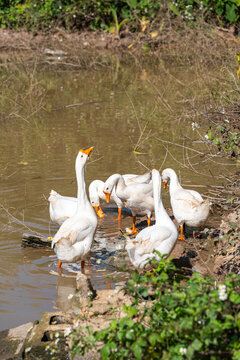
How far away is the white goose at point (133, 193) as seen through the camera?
722 centimetres

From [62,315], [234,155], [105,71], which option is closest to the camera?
[62,315]

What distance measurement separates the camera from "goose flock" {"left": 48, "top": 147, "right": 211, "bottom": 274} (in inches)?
215

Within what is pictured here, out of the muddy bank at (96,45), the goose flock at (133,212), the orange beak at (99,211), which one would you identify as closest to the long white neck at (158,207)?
the goose flock at (133,212)

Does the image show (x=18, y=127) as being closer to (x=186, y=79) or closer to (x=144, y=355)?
(x=186, y=79)

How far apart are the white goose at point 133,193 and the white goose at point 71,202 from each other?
0.30 m

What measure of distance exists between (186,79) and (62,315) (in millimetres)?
11093

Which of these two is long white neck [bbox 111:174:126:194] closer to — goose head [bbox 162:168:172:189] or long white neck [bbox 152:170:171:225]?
goose head [bbox 162:168:172:189]

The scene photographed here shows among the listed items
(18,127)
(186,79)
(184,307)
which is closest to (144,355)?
(184,307)

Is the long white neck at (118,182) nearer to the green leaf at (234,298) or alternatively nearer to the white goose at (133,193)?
the white goose at (133,193)

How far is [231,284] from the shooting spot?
3590mm

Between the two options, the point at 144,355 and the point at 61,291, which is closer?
the point at 144,355

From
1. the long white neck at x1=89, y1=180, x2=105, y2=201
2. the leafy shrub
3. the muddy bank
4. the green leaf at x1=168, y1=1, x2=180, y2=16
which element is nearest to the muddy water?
the long white neck at x1=89, y1=180, x2=105, y2=201

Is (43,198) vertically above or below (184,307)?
below

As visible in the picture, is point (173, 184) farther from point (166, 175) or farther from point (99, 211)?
point (99, 211)
